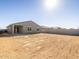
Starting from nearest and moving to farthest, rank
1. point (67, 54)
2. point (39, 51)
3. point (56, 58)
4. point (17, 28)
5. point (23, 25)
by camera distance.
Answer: point (56, 58) < point (67, 54) < point (39, 51) < point (23, 25) < point (17, 28)

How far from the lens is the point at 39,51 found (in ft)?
38.1

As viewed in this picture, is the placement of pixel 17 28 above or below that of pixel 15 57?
above

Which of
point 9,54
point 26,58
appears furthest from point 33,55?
point 9,54

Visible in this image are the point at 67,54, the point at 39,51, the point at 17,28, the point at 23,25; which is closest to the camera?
the point at 67,54

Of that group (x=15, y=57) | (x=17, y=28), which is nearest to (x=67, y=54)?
(x=15, y=57)

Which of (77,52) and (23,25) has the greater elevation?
(23,25)

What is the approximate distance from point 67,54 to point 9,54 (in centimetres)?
526

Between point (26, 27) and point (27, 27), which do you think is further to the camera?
point (27, 27)

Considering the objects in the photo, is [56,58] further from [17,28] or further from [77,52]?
[17,28]

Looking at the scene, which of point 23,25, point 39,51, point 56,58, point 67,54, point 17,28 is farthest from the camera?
point 17,28

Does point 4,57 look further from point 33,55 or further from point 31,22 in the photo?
point 31,22

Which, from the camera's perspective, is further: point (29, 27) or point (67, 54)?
point (29, 27)

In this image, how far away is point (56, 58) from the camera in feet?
32.3

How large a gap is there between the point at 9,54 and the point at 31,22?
74.9ft
